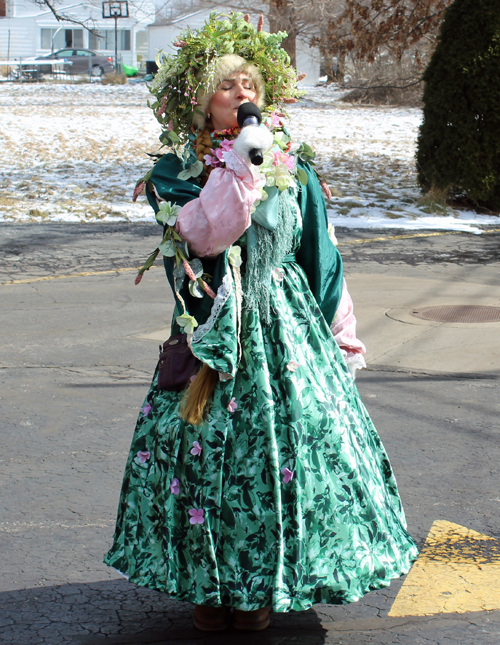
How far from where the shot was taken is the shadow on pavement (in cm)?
271

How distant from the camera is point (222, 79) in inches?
106

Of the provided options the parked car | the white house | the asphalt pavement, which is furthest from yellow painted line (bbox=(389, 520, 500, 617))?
the white house

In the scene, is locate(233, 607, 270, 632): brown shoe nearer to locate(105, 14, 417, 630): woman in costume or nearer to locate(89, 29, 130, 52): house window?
locate(105, 14, 417, 630): woman in costume

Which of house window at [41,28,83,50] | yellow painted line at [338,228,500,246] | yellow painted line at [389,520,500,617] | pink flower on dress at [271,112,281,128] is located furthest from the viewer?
house window at [41,28,83,50]

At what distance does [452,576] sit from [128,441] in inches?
74.9

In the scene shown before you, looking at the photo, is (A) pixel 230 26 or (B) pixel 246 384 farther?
(A) pixel 230 26

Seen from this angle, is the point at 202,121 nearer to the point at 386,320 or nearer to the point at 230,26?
the point at 230,26

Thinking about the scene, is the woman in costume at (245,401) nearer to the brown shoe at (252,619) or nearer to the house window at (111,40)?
the brown shoe at (252,619)

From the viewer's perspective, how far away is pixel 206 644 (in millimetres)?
2660

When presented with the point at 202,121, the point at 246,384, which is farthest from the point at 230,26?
the point at 246,384

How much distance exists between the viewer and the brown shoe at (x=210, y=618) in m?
2.72

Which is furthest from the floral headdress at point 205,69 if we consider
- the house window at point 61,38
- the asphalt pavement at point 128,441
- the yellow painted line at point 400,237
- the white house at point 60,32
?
the house window at point 61,38

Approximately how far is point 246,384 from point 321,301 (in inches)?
17.4

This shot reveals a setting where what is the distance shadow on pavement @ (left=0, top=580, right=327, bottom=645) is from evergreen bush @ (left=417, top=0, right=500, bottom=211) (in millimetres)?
11017
